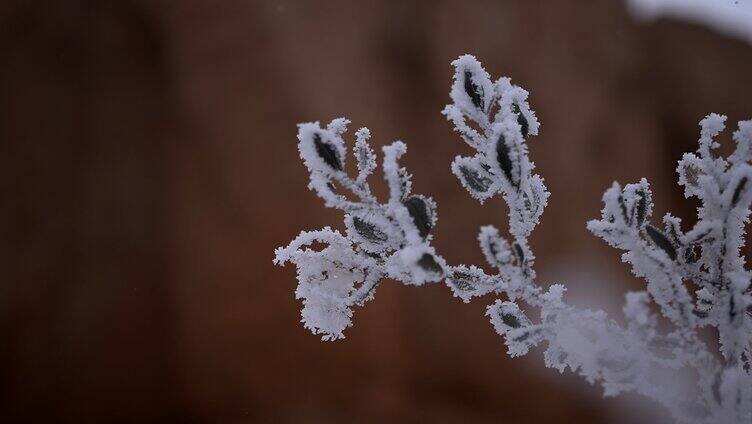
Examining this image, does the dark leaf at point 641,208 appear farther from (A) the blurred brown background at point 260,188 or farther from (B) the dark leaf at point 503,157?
(A) the blurred brown background at point 260,188

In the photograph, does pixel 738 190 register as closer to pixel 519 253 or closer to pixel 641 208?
pixel 641 208

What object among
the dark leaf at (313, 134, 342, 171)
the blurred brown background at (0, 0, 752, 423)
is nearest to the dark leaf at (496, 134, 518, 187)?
the dark leaf at (313, 134, 342, 171)

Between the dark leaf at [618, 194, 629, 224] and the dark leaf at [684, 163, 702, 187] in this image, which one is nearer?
the dark leaf at [618, 194, 629, 224]

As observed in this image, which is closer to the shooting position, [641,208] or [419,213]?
[419,213]

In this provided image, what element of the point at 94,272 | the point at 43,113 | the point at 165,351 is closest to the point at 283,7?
the point at 43,113

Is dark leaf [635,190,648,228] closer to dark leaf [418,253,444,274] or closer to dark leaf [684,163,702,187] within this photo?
dark leaf [684,163,702,187]

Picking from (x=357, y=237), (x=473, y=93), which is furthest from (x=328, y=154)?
(x=473, y=93)
